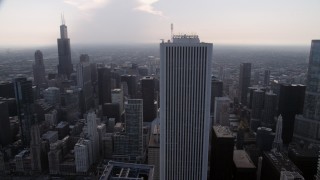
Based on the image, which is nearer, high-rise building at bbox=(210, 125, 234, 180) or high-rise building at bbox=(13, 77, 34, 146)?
high-rise building at bbox=(210, 125, 234, 180)

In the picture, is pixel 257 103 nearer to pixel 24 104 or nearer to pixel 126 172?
pixel 24 104

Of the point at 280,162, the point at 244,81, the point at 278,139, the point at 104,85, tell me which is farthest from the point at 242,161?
the point at 104,85

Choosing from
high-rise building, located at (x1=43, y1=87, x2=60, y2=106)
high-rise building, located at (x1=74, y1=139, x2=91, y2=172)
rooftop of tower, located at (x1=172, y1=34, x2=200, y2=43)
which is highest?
rooftop of tower, located at (x1=172, y1=34, x2=200, y2=43)

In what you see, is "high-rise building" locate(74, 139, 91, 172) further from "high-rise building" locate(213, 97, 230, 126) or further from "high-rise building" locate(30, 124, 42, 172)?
"high-rise building" locate(213, 97, 230, 126)

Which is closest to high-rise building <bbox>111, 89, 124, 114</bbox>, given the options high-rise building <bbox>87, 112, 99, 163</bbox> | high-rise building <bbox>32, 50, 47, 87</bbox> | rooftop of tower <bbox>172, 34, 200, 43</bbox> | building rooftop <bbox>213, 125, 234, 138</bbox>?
high-rise building <bbox>87, 112, 99, 163</bbox>

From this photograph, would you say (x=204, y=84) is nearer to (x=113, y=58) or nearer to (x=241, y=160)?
(x=241, y=160)

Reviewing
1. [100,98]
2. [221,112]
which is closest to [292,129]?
[221,112]

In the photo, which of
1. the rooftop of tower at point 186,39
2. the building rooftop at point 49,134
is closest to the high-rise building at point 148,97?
the building rooftop at point 49,134
